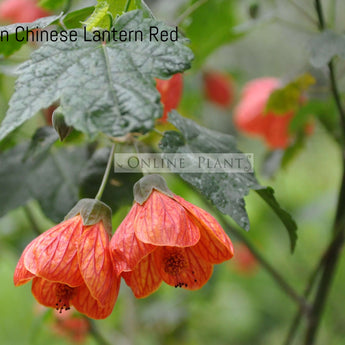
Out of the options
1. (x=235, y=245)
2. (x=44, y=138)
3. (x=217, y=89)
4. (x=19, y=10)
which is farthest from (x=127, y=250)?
(x=235, y=245)

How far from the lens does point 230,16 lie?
1.20 meters

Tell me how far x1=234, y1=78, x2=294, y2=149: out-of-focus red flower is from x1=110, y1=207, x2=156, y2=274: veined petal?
714 millimetres

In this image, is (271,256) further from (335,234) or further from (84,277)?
(84,277)

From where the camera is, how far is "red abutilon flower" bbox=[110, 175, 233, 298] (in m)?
0.51

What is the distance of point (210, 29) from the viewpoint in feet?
3.68

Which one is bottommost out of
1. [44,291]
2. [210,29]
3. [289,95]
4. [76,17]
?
[289,95]

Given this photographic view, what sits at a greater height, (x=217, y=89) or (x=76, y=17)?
(x=76, y=17)

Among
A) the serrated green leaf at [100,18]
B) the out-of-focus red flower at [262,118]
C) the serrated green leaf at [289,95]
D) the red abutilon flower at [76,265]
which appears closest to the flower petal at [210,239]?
the red abutilon flower at [76,265]

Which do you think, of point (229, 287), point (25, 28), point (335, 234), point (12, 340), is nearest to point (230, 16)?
point (335, 234)

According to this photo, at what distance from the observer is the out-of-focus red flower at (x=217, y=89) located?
1.74 metres

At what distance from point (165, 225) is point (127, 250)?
0.05m

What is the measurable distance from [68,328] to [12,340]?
128 centimetres

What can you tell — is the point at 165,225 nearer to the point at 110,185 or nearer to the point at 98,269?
the point at 98,269

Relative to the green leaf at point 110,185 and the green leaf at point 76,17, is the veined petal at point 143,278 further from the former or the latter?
the green leaf at point 76,17
